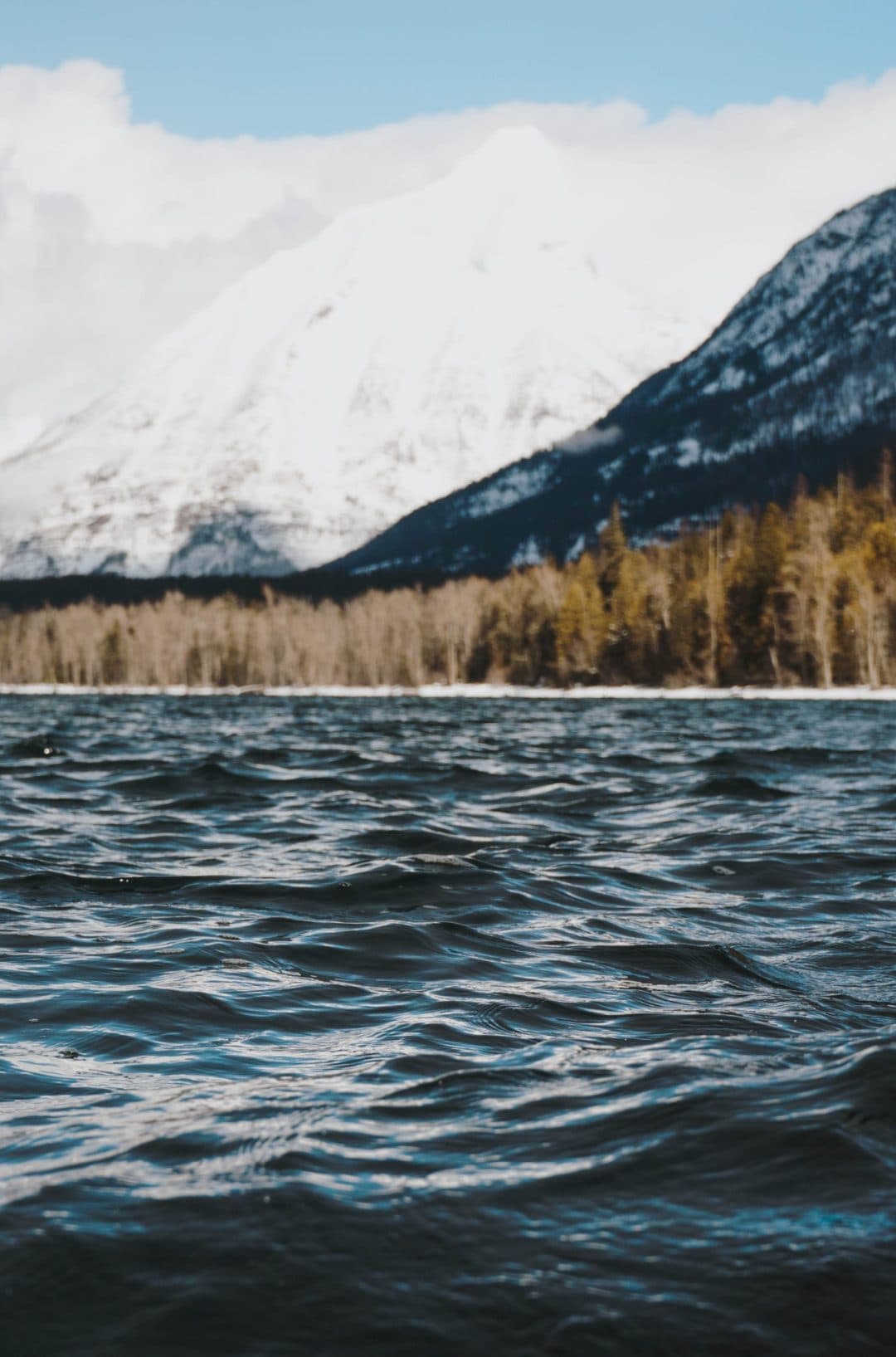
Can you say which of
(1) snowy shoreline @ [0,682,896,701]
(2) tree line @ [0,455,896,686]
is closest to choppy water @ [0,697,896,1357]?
(1) snowy shoreline @ [0,682,896,701]

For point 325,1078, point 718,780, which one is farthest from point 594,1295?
point 718,780

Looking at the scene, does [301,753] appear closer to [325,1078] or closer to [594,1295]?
[325,1078]

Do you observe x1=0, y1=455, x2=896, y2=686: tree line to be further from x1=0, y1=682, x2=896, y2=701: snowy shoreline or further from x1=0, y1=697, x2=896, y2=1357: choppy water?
x1=0, y1=697, x2=896, y2=1357: choppy water

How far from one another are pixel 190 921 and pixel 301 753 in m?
28.1

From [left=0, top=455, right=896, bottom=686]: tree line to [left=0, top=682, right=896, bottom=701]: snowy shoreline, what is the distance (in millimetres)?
2623

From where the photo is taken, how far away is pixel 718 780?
29.0 metres

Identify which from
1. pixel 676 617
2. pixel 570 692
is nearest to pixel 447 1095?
pixel 676 617

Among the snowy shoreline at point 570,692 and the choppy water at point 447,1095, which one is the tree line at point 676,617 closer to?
the snowy shoreline at point 570,692

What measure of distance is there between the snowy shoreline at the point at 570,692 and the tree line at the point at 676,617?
8.61ft

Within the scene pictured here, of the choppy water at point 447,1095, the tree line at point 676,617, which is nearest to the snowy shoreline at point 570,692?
the tree line at point 676,617

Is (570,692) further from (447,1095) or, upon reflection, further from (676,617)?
(447,1095)

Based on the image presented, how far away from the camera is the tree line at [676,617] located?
4574 inches

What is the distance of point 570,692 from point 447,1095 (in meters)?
134

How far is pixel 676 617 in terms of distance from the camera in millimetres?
131000
